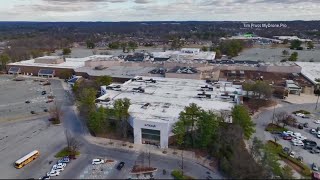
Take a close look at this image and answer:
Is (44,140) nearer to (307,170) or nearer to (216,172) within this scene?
(216,172)

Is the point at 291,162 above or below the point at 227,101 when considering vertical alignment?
below

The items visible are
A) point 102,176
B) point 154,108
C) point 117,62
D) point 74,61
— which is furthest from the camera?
point 74,61

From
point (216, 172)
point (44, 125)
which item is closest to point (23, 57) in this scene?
point (44, 125)

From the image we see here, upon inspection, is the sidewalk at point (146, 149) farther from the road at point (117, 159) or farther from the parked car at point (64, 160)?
the parked car at point (64, 160)

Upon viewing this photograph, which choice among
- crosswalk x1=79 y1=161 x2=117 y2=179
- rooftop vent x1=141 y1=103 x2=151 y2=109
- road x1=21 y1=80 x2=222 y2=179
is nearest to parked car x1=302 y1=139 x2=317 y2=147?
road x1=21 y1=80 x2=222 y2=179

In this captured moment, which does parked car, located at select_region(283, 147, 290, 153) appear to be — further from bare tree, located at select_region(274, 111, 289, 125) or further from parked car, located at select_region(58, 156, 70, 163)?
parked car, located at select_region(58, 156, 70, 163)

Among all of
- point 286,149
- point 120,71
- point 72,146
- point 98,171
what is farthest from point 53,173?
point 120,71

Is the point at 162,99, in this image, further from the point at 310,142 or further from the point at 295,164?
the point at 310,142
